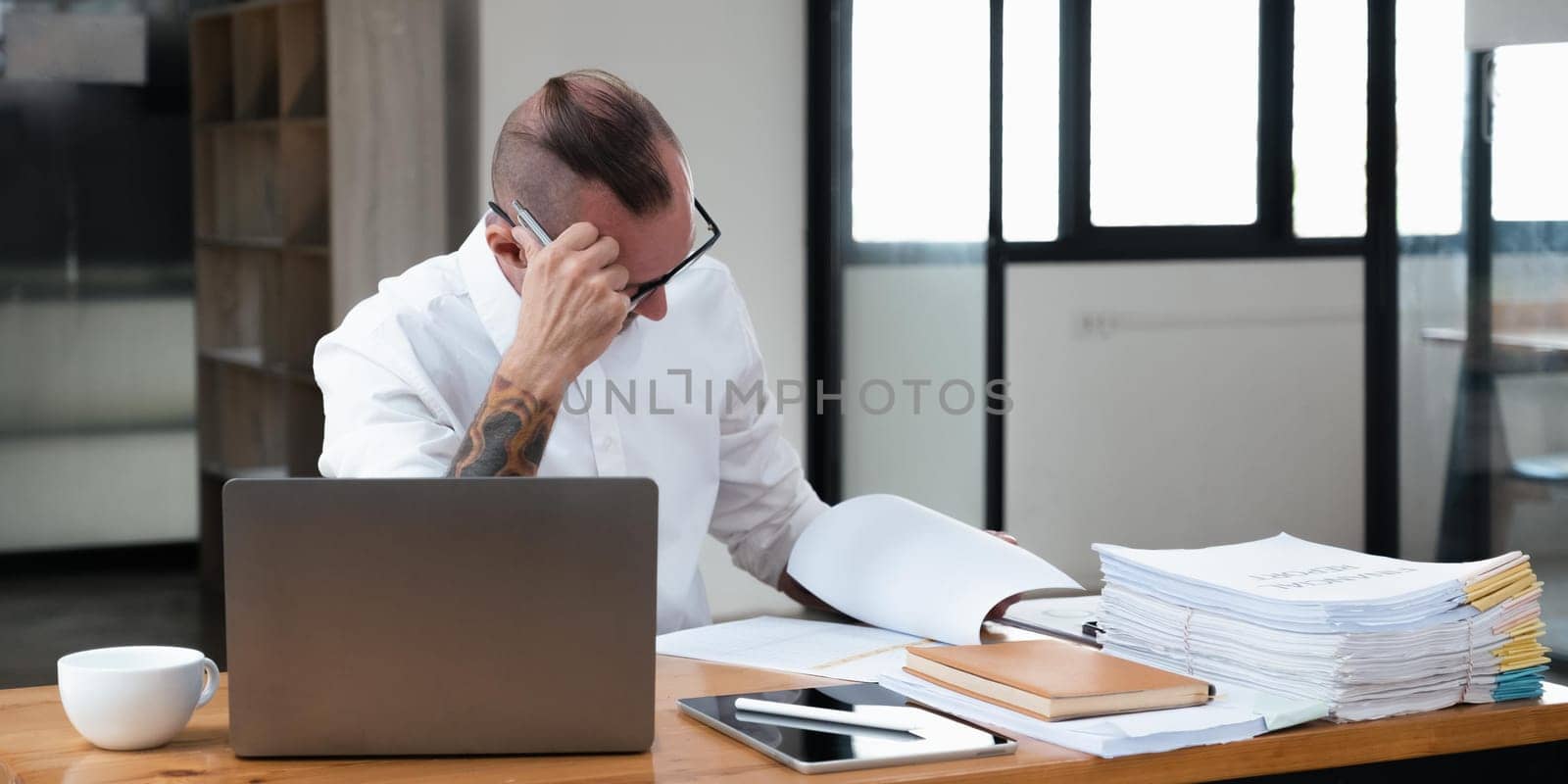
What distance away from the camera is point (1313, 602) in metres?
1.22

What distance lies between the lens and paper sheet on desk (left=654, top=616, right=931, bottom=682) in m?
1.38

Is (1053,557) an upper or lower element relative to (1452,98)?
lower

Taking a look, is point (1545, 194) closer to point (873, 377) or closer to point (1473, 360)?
point (1473, 360)

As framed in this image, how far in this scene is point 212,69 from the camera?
364 centimetres

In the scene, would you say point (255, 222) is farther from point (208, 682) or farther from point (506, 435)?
point (208, 682)

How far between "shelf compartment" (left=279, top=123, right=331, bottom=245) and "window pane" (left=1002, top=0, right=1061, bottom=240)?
1618 mm

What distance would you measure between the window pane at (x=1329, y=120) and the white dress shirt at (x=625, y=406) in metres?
3.41

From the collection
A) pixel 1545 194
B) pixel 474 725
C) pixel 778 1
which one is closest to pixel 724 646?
pixel 474 725

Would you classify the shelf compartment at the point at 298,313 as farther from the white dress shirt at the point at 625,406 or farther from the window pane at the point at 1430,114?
the window pane at the point at 1430,114

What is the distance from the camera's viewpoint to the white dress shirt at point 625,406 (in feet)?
5.16

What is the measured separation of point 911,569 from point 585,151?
495mm

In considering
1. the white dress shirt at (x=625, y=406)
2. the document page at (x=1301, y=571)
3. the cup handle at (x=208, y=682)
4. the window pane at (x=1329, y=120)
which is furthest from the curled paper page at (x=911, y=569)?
the window pane at (x=1329, y=120)

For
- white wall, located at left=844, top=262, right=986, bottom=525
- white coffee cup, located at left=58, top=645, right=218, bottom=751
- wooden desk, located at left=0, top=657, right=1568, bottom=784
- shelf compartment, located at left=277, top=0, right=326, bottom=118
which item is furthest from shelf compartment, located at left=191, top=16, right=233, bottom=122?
white coffee cup, located at left=58, top=645, right=218, bottom=751

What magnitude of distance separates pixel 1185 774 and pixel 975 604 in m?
0.39
